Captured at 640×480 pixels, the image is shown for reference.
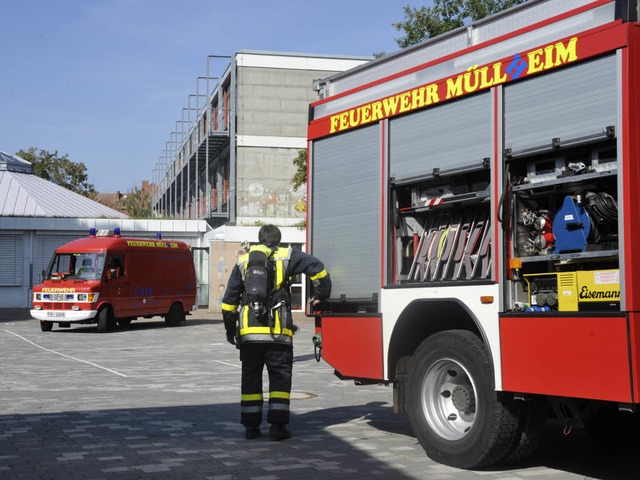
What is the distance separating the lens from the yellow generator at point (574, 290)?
222 inches

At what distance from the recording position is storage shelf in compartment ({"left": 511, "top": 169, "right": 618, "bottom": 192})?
18.8ft

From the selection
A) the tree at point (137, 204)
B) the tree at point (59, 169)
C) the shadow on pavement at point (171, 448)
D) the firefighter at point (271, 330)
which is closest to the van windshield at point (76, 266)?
the shadow on pavement at point (171, 448)

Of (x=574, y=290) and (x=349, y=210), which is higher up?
(x=349, y=210)

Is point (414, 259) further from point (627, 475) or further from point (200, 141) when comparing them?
point (200, 141)

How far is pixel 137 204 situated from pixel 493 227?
5591cm

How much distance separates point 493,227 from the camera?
6.65 m

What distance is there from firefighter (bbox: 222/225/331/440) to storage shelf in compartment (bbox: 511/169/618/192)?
2.33 metres

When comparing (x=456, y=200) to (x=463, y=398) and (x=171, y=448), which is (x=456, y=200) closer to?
(x=463, y=398)

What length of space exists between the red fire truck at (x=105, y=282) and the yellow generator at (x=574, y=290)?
19927 mm

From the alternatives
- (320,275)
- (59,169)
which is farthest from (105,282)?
(59,169)

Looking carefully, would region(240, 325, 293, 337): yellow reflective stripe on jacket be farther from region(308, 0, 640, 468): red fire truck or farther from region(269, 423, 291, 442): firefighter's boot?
region(269, 423, 291, 442): firefighter's boot

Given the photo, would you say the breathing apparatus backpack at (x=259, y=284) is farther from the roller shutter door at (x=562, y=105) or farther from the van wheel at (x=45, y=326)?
the van wheel at (x=45, y=326)

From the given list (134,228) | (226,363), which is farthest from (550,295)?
(134,228)

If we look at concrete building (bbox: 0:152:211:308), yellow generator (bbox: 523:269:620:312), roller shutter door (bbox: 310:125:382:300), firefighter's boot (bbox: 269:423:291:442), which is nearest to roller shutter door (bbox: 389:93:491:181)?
roller shutter door (bbox: 310:125:382:300)
